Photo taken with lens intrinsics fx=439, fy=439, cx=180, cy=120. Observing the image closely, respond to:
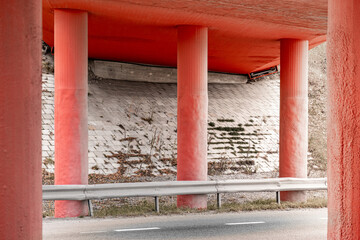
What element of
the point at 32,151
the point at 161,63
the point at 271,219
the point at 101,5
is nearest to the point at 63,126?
the point at 101,5

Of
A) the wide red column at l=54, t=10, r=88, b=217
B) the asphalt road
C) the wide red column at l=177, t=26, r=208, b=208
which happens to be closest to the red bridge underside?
the wide red column at l=54, t=10, r=88, b=217

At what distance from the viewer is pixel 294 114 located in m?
13.9

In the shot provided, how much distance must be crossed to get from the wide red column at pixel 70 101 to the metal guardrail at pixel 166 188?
0.65m

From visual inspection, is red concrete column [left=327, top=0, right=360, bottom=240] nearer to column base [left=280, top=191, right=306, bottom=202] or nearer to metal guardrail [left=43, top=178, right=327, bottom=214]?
metal guardrail [left=43, top=178, right=327, bottom=214]

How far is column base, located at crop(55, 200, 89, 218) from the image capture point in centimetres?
1052

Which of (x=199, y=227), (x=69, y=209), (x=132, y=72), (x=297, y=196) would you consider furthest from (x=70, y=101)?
(x=132, y=72)

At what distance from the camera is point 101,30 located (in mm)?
13539

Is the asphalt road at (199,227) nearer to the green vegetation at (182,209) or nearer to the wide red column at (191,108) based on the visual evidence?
the green vegetation at (182,209)

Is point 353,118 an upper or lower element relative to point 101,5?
lower

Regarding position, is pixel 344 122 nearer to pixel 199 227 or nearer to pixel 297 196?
pixel 199 227

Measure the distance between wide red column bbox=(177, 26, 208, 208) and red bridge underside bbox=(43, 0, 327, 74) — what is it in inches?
27.7

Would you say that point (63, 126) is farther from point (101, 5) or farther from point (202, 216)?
point (202, 216)

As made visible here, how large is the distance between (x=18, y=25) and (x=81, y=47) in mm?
7874

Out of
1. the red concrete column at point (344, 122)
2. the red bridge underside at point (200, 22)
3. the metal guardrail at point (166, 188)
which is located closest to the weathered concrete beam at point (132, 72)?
the red bridge underside at point (200, 22)
